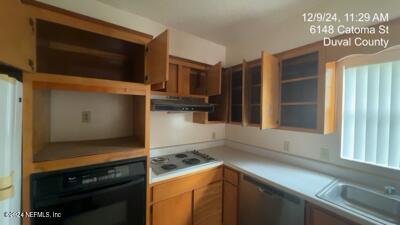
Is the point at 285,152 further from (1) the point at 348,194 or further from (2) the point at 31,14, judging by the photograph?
(2) the point at 31,14

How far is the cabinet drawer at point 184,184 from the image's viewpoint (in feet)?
4.57

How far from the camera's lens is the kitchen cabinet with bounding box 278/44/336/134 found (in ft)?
4.44

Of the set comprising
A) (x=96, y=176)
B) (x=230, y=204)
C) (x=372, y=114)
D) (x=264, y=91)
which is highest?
(x=264, y=91)

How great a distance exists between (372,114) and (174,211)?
6.09 ft

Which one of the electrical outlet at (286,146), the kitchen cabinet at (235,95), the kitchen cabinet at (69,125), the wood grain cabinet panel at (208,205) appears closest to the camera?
the kitchen cabinet at (69,125)

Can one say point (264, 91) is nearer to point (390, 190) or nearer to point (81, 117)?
point (390, 190)

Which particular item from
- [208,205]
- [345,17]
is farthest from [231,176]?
[345,17]

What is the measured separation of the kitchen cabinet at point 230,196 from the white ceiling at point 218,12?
5.32 ft

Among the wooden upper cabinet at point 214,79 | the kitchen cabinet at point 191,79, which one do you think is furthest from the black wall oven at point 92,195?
the wooden upper cabinet at point 214,79

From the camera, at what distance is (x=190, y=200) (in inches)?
62.6

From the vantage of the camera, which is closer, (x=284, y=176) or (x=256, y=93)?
(x=284, y=176)

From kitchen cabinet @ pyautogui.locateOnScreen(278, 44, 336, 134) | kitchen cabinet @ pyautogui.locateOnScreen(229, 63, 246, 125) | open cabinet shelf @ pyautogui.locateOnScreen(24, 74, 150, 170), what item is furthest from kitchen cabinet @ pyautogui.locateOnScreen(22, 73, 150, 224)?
kitchen cabinet @ pyautogui.locateOnScreen(278, 44, 336, 134)

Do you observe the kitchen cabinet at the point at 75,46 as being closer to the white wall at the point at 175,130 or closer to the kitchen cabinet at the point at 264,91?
the white wall at the point at 175,130

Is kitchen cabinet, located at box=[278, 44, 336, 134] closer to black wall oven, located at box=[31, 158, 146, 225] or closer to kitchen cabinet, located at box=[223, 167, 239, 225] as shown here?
kitchen cabinet, located at box=[223, 167, 239, 225]
